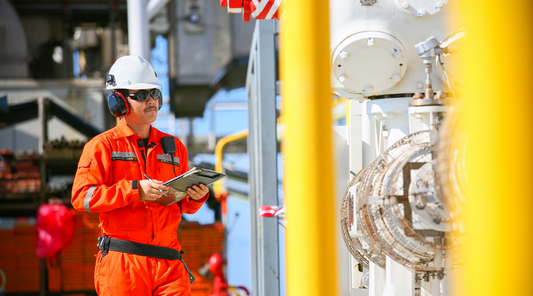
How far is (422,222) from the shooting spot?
2.16m

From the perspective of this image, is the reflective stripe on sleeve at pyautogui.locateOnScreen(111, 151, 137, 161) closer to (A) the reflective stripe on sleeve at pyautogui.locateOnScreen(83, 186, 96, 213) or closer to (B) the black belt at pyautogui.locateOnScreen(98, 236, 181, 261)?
(A) the reflective stripe on sleeve at pyautogui.locateOnScreen(83, 186, 96, 213)

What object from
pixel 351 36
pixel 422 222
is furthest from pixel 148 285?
pixel 351 36

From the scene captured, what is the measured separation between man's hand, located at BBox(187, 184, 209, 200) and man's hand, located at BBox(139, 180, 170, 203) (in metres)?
0.16

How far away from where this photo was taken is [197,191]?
286cm

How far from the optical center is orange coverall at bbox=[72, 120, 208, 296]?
2.71 m

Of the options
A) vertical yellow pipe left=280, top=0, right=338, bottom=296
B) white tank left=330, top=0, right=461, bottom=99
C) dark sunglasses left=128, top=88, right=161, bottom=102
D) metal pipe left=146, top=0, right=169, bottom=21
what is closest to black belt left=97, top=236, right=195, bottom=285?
dark sunglasses left=128, top=88, right=161, bottom=102

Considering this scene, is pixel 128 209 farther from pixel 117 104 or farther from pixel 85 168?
pixel 117 104

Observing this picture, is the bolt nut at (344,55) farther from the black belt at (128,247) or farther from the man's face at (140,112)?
the black belt at (128,247)

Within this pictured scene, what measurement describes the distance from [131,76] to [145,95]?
0.42ft

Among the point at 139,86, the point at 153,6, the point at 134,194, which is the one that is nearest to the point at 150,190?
the point at 134,194

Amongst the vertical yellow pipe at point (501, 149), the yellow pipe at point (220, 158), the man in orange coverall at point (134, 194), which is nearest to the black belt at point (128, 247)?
the man in orange coverall at point (134, 194)

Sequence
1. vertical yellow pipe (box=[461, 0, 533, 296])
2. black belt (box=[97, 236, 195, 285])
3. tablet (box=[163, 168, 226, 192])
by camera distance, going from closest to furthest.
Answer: vertical yellow pipe (box=[461, 0, 533, 296]) < tablet (box=[163, 168, 226, 192]) < black belt (box=[97, 236, 195, 285])

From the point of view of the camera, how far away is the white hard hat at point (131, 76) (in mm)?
2982

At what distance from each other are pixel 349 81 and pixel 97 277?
1.60m
